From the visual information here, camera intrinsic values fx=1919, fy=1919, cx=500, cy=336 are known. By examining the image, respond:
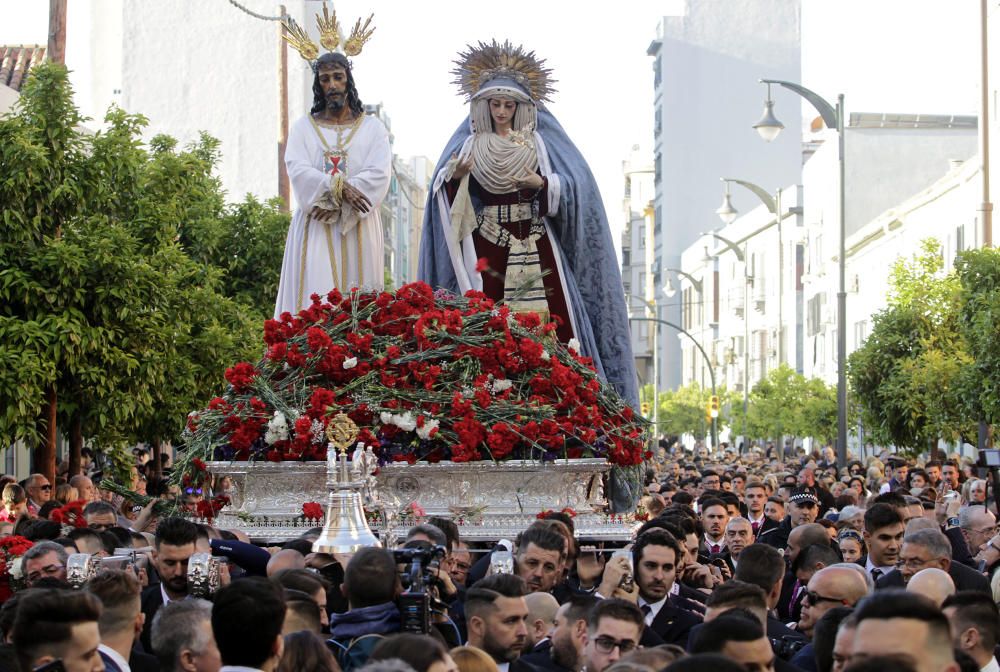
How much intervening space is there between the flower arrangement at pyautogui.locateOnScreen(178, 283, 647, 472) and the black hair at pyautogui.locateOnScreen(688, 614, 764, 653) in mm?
5508

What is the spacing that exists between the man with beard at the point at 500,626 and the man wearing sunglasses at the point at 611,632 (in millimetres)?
240

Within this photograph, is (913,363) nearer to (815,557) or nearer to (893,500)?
(893,500)

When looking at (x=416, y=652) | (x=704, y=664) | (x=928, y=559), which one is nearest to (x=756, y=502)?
(x=928, y=559)

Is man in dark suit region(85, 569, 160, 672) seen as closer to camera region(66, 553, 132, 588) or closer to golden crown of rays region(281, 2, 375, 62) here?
camera region(66, 553, 132, 588)

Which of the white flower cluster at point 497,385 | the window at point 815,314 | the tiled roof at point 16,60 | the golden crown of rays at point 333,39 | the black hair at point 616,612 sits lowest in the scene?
the black hair at point 616,612

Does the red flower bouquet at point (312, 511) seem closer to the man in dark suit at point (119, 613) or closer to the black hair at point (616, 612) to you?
the man in dark suit at point (119, 613)

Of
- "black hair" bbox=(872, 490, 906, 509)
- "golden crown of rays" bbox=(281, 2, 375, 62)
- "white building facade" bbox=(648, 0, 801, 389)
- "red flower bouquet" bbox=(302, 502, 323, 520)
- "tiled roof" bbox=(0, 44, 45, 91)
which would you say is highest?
"white building facade" bbox=(648, 0, 801, 389)

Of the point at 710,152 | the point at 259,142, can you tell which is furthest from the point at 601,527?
the point at 710,152

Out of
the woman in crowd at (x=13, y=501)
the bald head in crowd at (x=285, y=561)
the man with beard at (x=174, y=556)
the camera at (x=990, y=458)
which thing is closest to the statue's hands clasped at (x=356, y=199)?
the woman in crowd at (x=13, y=501)

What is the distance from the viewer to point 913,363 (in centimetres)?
3041

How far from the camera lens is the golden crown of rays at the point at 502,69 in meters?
14.8

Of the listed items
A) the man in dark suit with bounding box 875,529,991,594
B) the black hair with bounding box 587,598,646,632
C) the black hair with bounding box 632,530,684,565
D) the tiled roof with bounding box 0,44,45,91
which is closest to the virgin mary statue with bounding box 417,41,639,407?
the man in dark suit with bounding box 875,529,991,594

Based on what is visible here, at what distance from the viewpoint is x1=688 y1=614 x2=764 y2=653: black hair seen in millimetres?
5414

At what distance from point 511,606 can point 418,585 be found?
13.5 inches
